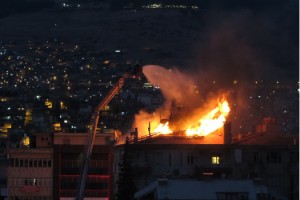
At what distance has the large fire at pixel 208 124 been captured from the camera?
42.9 metres

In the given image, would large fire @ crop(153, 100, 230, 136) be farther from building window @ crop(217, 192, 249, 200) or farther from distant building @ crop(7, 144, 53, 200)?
building window @ crop(217, 192, 249, 200)

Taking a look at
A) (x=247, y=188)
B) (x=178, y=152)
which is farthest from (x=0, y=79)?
(x=247, y=188)

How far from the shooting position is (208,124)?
144 ft

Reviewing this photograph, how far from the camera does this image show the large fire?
1690 inches

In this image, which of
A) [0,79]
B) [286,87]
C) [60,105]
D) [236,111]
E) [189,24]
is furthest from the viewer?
[189,24]

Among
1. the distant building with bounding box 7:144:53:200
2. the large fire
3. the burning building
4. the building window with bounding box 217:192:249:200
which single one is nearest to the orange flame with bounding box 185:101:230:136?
the large fire

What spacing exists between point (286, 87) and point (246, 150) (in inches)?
1944

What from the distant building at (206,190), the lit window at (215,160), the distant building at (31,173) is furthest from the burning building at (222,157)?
the distant building at (31,173)

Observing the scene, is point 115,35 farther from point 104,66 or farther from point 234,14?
point 234,14

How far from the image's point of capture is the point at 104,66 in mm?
148875

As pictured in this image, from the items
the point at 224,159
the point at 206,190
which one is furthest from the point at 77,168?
the point at 206,190

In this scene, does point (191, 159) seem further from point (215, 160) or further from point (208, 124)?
point (208, 124)

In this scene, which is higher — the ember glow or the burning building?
the ember glow

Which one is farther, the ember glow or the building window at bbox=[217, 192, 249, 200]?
the ember glow
